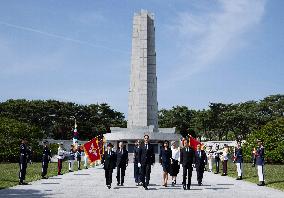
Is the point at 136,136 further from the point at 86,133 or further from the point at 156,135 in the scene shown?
the point at 86,133

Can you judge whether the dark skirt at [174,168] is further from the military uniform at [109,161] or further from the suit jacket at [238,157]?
the suit jacket at [238,157]

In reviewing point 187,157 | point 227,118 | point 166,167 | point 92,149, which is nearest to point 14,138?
point 92,149

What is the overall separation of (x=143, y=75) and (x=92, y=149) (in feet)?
61.3

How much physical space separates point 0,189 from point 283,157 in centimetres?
2945

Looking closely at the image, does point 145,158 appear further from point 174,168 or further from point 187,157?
point 174,168

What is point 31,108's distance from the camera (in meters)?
74.8

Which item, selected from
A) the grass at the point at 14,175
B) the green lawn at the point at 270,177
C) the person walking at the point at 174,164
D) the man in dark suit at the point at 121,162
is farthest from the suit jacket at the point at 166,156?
the grass at the point at 14,175

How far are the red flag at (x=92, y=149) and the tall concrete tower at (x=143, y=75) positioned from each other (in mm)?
17642

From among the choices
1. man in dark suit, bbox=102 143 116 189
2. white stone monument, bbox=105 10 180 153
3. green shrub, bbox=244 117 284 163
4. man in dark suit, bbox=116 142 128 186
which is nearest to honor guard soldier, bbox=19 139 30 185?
man in dark suit, bbox=102 143 116 189

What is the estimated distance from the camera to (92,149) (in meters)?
31.1

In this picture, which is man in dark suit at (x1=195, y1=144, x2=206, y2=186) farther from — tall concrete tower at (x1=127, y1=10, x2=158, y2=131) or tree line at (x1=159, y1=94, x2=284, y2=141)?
tree line at (x1=159, y1=94, x2=284, y2=141)

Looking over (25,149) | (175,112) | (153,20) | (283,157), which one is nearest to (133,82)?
(153,20)

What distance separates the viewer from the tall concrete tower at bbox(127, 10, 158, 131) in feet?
159

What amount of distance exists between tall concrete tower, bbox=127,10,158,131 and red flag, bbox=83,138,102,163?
17.6 metres
